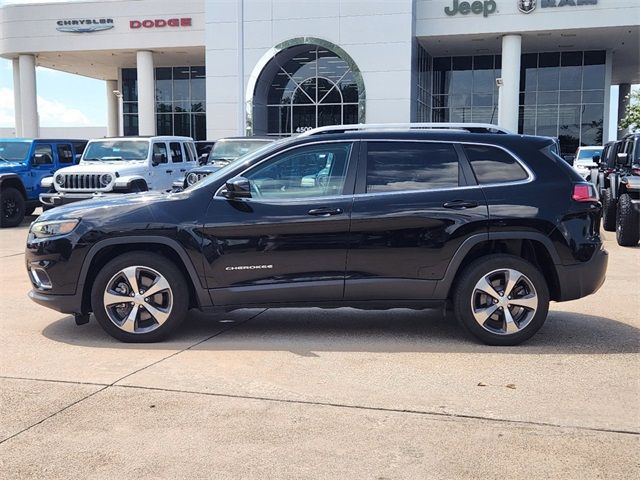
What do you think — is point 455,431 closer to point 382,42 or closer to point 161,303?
point 161,303

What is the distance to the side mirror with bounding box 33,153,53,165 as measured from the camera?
16.0m

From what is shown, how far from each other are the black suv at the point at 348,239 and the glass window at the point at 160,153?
31.6ft

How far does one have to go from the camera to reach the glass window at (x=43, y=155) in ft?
52.6

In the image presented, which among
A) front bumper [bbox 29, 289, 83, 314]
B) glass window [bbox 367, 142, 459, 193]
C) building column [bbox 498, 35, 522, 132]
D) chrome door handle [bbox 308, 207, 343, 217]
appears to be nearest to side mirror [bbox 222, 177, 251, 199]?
chrome door handle [bbox 308, 207, 343, 217]

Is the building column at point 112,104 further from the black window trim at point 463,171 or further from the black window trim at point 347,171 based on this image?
the black window trim at point 463,171

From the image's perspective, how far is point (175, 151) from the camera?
52.4ft

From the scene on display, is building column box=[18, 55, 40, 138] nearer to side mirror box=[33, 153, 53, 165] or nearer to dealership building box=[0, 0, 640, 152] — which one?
dealership building box=[0, 0, 640, 152]

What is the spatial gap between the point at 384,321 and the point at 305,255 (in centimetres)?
138

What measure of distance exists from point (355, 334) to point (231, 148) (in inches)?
408

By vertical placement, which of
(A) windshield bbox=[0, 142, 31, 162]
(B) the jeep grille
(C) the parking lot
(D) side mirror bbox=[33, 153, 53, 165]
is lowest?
(C) the parking lot

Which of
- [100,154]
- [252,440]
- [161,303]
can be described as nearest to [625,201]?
[161,303]

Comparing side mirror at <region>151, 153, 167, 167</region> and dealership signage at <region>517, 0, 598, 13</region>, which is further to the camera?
dealership signage at <region>517, 0, 598, 13</region>

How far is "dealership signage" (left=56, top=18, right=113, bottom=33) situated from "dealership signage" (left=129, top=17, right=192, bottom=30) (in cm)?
142

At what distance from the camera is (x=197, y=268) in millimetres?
5496
